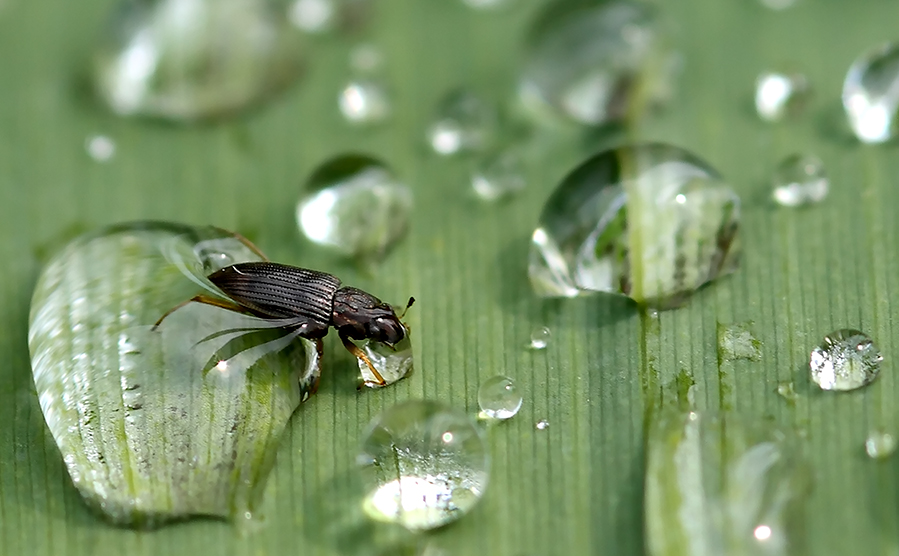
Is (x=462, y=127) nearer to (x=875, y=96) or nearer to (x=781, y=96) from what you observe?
(x=781, y=96)

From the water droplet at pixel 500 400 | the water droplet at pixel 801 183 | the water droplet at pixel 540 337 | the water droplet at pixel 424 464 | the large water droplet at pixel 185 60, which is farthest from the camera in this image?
the large water droplet at pixel 185 60

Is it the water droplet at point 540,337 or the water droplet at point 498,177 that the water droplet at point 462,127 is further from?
the water droplet at point 540,337

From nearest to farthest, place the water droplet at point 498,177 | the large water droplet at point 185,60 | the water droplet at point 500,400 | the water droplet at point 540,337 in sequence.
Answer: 1. the water droplet at point 500,400
2. the water droplet at point 540,337
3. the water droplet at point 498,177
4. the large water droplet at point 185,60

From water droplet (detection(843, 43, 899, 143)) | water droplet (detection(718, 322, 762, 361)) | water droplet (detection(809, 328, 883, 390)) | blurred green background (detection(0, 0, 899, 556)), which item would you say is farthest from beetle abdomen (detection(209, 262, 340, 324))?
water droplet (detection(843, 43, 899, 143))

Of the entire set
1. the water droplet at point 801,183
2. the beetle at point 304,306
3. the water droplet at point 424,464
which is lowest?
the water droplet at point 424,464

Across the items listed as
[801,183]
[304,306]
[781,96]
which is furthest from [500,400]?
[781,96]

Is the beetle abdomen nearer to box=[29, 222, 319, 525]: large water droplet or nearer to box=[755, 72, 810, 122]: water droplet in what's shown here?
box=[29, 222, 319, 525]: large water droplet

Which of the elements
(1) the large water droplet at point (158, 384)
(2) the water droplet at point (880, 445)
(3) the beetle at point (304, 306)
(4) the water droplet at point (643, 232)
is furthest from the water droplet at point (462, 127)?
(2) the water droplet at point (880, 445)
